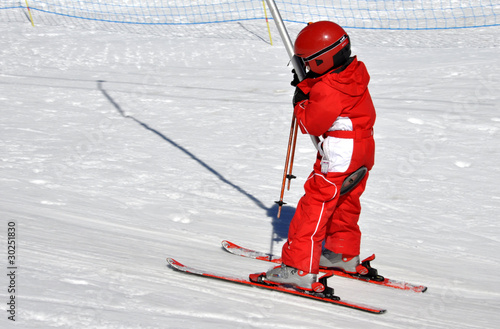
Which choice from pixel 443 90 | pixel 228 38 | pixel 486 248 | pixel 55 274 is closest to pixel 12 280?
pixel 55 274

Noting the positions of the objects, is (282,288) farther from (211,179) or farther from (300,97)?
(211,179)

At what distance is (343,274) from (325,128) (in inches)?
43.8

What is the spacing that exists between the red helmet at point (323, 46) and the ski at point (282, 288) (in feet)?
4.31

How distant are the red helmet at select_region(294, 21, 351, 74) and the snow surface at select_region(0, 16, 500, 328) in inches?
54.5

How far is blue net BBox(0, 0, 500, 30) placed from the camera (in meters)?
12.8

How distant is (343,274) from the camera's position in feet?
13.6

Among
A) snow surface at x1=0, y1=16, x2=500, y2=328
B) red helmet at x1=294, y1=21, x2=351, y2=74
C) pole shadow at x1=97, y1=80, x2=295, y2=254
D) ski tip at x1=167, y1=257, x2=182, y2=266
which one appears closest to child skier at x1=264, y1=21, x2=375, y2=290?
red helmet at x1=294, y1=21, x2=351, y2=74

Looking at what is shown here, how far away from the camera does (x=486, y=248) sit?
15.4ft

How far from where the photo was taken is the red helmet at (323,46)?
3545 mm

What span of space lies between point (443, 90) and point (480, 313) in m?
5.47

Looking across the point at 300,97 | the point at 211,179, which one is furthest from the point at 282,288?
the point at 211,179

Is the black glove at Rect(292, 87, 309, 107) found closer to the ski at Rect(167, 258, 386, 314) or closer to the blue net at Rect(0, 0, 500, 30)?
the ski at Rect(167, 258, 386, 314)

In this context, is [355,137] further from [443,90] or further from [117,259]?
[443,90]

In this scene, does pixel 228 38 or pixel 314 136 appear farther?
pixel 228 38
